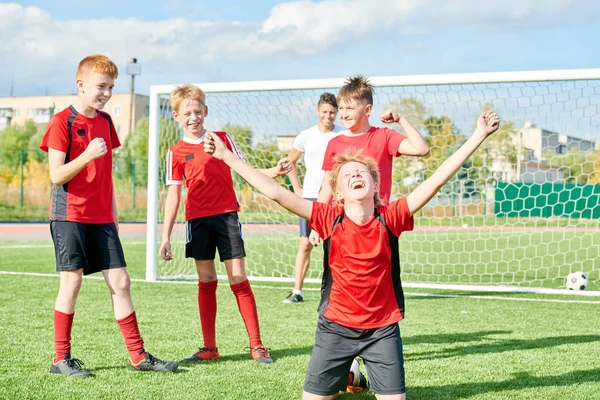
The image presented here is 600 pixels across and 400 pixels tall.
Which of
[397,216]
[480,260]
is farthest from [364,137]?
[480,260]

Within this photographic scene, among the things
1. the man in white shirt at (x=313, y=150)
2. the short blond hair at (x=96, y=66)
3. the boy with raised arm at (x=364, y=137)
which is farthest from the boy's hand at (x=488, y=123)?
the man in white shirt at (x=313, y=150)

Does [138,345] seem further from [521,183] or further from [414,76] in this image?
[521,183]

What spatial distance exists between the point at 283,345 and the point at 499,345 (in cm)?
156

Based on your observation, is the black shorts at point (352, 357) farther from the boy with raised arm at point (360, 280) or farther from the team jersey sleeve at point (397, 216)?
the team jersey sleeve at point (397, 216)

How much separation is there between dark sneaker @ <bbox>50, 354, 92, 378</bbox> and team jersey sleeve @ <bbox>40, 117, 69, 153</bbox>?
1209mm

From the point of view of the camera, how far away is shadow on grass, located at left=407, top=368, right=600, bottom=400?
12.3ft

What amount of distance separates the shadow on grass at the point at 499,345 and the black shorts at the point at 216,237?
135 cm

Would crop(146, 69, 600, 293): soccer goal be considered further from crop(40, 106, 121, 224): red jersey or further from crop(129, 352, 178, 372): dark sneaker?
crop(129, 352, 178, 372): dark sneaker

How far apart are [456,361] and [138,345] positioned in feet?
6.55

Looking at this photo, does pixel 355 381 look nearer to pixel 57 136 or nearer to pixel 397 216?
pixel 397 216

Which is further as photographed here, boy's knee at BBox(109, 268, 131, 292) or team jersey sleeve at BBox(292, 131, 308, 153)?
team jersey sleeve at BBox(292, 131, 308, 153)

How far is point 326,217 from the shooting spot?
3496 mm

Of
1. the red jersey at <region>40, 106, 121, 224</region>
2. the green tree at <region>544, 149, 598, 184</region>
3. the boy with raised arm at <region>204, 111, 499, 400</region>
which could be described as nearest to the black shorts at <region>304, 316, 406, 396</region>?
the boy with raised arm at <region>204, 111, 499, 400</region>

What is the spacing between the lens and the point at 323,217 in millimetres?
3496
